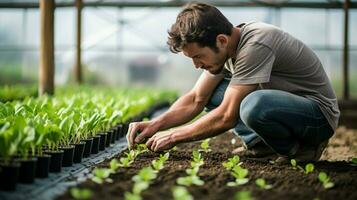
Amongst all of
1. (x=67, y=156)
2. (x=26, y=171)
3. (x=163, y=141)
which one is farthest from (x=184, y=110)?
(x=26, y=171)

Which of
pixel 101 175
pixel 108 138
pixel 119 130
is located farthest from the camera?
pixel 119 130

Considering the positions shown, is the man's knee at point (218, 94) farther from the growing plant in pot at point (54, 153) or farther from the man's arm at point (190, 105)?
the growing plant in pot at point (54, 153)

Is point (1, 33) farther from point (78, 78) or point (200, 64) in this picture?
point (200, 64)

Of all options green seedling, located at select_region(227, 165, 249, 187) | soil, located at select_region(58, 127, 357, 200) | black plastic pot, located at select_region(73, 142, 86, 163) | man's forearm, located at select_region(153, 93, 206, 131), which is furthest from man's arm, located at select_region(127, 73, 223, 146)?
green seedling, located at select_region(227, 165, 249, 187)

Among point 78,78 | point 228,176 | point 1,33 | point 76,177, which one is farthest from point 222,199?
point 1,33

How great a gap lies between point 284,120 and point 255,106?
0.73 ft

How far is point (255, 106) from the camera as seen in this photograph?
2.87 meters

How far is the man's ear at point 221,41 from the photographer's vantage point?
2895 mm

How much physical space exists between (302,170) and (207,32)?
90cm

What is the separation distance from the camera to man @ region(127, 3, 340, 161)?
9.36 ft

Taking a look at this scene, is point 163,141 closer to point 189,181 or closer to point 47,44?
point 189,181

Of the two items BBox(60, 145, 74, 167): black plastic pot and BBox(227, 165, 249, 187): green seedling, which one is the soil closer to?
BBox(227, 165, 249, 187): green seedling

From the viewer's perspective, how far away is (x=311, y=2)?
1116 cm

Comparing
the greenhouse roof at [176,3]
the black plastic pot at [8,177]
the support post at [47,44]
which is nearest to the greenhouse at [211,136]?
the black plastic pot at [8,177]
